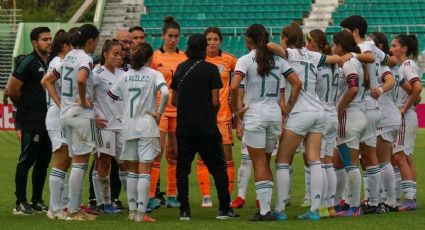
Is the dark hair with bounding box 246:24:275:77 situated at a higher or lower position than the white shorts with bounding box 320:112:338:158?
higher

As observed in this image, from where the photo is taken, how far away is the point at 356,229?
460 inches

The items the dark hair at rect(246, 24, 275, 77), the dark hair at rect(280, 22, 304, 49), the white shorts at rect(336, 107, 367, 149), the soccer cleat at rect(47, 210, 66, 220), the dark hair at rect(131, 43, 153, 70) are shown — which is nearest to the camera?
the dark hair at rect(246, 24, 275, 77)

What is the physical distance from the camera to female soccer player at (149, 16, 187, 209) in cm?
1458

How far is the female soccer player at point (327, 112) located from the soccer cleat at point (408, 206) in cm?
126

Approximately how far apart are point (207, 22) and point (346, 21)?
90.3ft

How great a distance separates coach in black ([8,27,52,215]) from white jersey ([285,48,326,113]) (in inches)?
124

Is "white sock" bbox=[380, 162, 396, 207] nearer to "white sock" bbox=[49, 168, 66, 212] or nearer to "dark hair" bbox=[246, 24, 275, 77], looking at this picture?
"dark hair" bbox=[246, 24, 275, 77]

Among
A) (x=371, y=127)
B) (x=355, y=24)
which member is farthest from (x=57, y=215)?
(x=355, y=24)

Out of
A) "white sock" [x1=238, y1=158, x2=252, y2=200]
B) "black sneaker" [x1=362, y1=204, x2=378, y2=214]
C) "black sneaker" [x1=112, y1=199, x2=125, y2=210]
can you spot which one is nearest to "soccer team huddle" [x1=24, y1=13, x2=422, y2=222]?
"black sneaker" [x1=362, y1=204, x2=378, y2=214]

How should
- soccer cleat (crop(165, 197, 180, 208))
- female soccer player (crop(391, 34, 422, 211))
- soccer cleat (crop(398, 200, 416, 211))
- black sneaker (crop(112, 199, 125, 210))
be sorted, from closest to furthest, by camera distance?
1. soccer cleat (crop(398, 200, 416, 211))
2. female soccer player (crop(391, 34, 422, 211))
3. black sneaker (crop(112, 199, 125, 210))
4. soccer cleat (crop(165, 197, 180, 208))

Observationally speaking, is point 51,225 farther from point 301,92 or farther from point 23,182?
point 301,92

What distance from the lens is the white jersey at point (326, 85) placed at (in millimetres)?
12883

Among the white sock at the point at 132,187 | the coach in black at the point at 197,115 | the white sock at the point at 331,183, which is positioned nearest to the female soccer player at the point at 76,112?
the white sock at the point at 132,187

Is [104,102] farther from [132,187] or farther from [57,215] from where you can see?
[57,215]
